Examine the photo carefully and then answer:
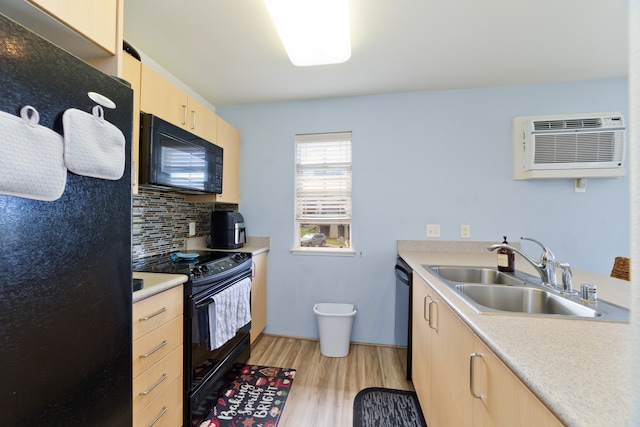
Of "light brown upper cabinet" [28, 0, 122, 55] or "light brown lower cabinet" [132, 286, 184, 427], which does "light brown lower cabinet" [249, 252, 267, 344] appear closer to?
"light brown lower cabinet" [132, 286, 184, 427]

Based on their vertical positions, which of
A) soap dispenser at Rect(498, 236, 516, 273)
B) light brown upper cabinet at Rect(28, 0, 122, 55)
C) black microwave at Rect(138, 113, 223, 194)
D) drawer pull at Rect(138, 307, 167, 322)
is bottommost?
drawer pull at Rect(138, 307, 167, 322)

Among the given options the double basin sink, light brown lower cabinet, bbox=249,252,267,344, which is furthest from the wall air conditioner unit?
light brown lower cabinet, bbox=249,252,267,344

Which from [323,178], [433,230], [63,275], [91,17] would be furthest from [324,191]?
[63,275]

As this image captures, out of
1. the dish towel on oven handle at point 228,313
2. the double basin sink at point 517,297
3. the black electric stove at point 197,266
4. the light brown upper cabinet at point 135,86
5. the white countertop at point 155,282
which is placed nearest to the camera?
the double basin sink at point 517,297

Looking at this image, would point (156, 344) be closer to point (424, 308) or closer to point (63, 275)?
point (63, 275)

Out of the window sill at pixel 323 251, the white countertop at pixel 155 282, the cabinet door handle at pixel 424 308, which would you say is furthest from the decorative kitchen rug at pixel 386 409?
the white countertop at pixel 155 282

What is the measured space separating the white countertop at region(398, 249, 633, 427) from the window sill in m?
1.42

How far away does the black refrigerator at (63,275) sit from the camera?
0.62 meters

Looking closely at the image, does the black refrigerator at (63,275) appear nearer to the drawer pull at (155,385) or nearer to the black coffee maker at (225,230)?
the drawer pull at (155,385)

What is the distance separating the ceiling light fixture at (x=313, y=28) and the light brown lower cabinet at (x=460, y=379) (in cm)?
144

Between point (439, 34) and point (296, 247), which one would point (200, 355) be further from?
point (439, 34)

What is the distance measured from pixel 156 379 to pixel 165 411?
201 mm

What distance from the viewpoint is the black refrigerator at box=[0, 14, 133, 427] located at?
62 cm

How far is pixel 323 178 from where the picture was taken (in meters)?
2.62
